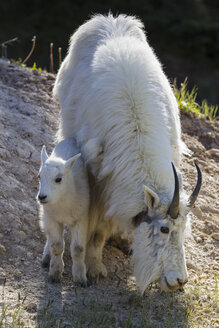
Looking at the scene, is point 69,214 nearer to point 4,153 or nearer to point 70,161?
point 70,161

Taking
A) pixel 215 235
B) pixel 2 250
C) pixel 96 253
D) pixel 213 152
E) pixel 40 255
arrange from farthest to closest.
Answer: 1. pixel 213 152
2. pixel 215 235
3. pixel 40 255
4. pixel 96 253
5. pixel 2 250

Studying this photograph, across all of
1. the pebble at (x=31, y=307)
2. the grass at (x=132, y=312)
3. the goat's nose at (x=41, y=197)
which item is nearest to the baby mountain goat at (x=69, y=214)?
the goat's nose at (x=41, y=197)

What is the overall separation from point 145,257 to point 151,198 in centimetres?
48

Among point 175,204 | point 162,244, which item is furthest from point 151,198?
point 162,244

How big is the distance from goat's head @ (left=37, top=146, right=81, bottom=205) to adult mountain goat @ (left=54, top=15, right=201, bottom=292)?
1.13 feet

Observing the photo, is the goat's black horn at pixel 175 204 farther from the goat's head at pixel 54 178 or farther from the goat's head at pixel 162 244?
the goat's head at pixel 54 178

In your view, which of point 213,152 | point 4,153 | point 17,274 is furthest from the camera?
point 213,152

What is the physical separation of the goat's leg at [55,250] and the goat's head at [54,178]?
0.34m

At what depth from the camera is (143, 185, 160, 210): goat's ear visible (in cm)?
540

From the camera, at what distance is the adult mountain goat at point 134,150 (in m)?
5.48

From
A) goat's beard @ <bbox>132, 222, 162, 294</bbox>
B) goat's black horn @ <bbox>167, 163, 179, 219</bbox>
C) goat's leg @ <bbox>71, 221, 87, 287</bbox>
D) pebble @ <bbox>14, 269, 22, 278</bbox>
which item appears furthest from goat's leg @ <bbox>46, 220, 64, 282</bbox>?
goat's black horn @ <bbox>167, 163, 179, 219</bbox>

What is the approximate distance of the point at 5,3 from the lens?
75.8 ft

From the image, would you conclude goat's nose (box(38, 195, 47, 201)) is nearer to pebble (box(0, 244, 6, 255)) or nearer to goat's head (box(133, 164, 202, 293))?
goat's head (box(133, 164, 202, 293))

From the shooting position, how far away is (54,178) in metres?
5.71
